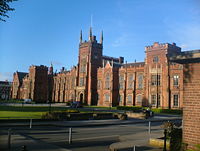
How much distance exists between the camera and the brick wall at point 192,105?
7.90 m

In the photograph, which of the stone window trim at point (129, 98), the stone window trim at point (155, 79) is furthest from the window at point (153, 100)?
the stone window trim at point (129, 98)

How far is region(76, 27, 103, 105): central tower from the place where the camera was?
223 ft

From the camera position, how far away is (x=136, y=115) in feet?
106

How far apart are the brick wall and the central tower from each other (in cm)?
5865

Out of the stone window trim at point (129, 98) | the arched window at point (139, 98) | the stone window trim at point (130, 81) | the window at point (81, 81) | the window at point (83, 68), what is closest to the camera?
the arched window at point (139, 98)

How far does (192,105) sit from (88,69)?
61.8 metres

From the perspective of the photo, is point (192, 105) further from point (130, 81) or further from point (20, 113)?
point (130, 81)

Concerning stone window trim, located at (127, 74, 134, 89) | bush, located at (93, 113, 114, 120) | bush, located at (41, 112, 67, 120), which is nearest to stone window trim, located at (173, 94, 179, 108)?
stone window trim, located at (127, 74, 134, 89)

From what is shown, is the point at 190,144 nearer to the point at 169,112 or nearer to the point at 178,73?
the point at 169,112

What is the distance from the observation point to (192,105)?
8.06 meters

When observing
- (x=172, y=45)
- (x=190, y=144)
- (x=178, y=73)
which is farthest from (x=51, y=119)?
(x=172, y=45)

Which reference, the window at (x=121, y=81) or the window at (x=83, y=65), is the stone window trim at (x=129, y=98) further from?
the window at (x=83, y=65)

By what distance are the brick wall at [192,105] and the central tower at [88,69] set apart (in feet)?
192

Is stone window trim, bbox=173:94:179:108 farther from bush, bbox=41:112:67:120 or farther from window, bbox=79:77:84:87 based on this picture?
window, bbox=79:77:84:87
